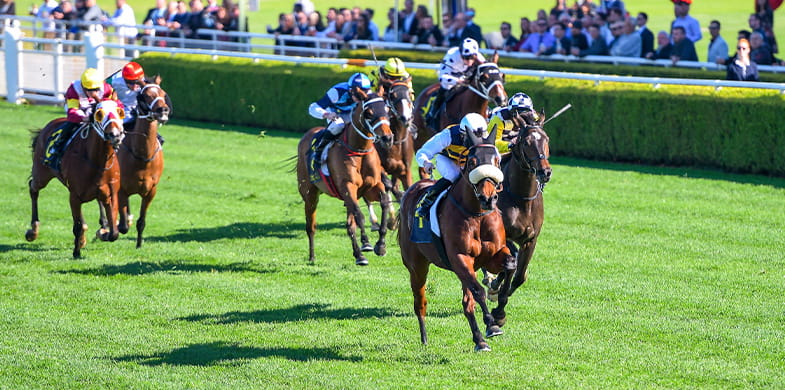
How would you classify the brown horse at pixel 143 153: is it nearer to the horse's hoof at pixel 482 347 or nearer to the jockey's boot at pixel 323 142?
the jockey's boot at pixel 323 142

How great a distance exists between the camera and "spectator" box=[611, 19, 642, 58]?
1797 cm

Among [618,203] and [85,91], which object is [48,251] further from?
[618,203]

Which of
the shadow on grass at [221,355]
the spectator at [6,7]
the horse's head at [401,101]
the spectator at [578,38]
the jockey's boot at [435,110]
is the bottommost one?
the shadow on grass at [221,355]

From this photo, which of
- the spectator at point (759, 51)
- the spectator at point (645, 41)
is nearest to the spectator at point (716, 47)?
the spectator at point (759, 51)

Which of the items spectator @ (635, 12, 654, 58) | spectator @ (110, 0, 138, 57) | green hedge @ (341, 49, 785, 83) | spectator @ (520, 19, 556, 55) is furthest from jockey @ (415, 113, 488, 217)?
spectator @ (110, 0, 138, 57)

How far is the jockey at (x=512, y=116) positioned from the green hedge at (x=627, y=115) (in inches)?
260

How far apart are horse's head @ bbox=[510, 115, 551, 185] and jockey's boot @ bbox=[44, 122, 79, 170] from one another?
5.55 metres

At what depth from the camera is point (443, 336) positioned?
26.6 ft

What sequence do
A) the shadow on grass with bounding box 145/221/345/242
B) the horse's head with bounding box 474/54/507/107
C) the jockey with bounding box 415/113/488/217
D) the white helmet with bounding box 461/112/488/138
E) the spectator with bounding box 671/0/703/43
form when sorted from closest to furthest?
the white helmet with bounding box 461/112/488/138 → the jockey with bounding box 415/113/488/217 → the horse's head with bounding box 474/54/507/107 → the shadow on grass with bounding box 145/221/345/242 → the spectator with bounding box 671/0/703/43

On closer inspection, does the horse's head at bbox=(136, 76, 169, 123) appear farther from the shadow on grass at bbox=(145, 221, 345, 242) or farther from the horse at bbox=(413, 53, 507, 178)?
the horse at bbox=(413, 53, 507, 178)

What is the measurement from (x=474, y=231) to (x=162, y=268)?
4593mm

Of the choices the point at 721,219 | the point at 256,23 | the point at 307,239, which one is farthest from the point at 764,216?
the point at 256,23

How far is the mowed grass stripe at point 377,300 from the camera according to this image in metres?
7.31

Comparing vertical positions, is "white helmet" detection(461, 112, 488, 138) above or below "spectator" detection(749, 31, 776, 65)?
below
